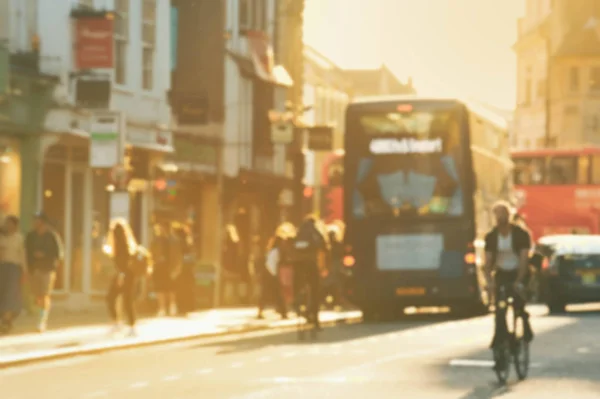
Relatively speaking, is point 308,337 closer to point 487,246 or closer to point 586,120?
point 487,246

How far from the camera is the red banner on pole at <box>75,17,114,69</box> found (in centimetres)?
3431

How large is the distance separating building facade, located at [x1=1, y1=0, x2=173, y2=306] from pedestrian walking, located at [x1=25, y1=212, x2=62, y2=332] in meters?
1.06

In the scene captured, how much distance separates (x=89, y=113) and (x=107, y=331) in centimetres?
A: 877

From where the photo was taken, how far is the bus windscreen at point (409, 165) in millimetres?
34469

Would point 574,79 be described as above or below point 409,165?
above

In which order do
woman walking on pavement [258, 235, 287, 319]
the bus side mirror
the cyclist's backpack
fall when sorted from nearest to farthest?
the cyclist's backpack
the bus side mirror
woman walking on pavement [258, 235, 287, 319]

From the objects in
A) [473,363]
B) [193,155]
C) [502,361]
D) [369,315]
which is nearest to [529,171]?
[193,155]

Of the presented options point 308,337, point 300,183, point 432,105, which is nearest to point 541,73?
point 300,183

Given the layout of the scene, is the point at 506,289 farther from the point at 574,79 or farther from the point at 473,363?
the point at 574,79

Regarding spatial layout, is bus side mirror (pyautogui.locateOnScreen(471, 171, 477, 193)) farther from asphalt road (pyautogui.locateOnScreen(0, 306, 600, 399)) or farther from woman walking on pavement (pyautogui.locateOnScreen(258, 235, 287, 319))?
asphalt road (pyautogui.locateOnScreen(0, 306, 600, 399))

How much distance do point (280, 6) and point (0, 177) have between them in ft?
75.8

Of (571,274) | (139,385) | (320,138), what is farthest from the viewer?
(320,138)

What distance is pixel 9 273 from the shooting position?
27.5 meters

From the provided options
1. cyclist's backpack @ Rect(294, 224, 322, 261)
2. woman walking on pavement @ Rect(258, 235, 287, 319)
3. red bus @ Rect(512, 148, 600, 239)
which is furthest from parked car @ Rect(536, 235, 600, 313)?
red bus @ Rect(512, 148, 600, 239)
